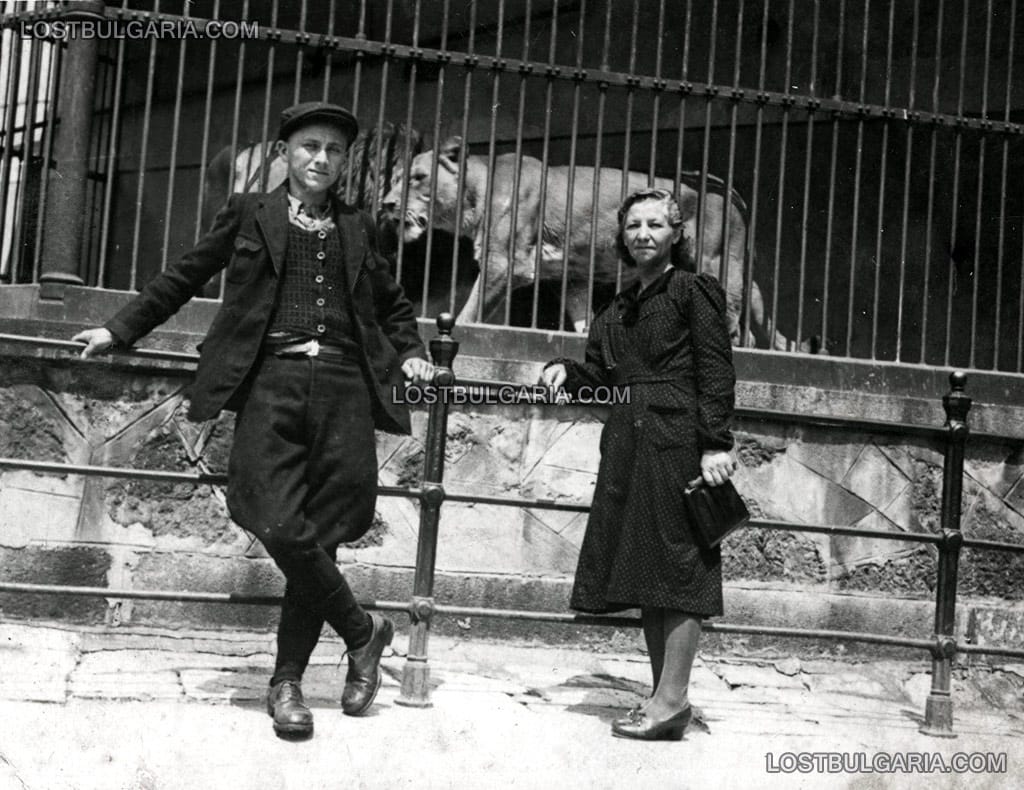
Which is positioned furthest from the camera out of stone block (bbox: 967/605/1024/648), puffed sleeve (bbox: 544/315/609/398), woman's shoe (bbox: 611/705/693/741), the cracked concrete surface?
stone block (bbox: 967/605/1024/648)

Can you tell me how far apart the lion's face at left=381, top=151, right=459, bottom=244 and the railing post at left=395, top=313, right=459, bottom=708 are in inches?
98.7

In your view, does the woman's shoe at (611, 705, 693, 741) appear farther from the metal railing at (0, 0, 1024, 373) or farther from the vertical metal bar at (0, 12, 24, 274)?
the vertical metal bar at (0, 12, 24, 274)

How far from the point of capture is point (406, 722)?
364 centimetres

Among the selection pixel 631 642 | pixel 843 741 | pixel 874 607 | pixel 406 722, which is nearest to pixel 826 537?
pixel 874 607

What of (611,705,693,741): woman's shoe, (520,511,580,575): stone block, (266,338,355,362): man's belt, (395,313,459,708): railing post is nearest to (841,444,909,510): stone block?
(520,511,580,575): stone block

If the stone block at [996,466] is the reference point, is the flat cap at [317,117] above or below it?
above

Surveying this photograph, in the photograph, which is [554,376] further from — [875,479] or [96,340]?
[875,479]

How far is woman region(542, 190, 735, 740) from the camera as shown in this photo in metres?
3.73

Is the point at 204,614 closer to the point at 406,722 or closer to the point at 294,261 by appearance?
the point at 406,722

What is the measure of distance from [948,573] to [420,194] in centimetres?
355

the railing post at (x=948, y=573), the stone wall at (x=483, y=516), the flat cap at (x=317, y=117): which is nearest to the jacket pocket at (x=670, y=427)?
the railing post at (x=948, y=573)

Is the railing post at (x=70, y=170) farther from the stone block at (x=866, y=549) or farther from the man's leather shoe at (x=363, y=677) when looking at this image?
the stone block at (x=866, y=549)

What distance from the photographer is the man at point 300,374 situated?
3.47 m

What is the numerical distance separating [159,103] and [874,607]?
7128mm
